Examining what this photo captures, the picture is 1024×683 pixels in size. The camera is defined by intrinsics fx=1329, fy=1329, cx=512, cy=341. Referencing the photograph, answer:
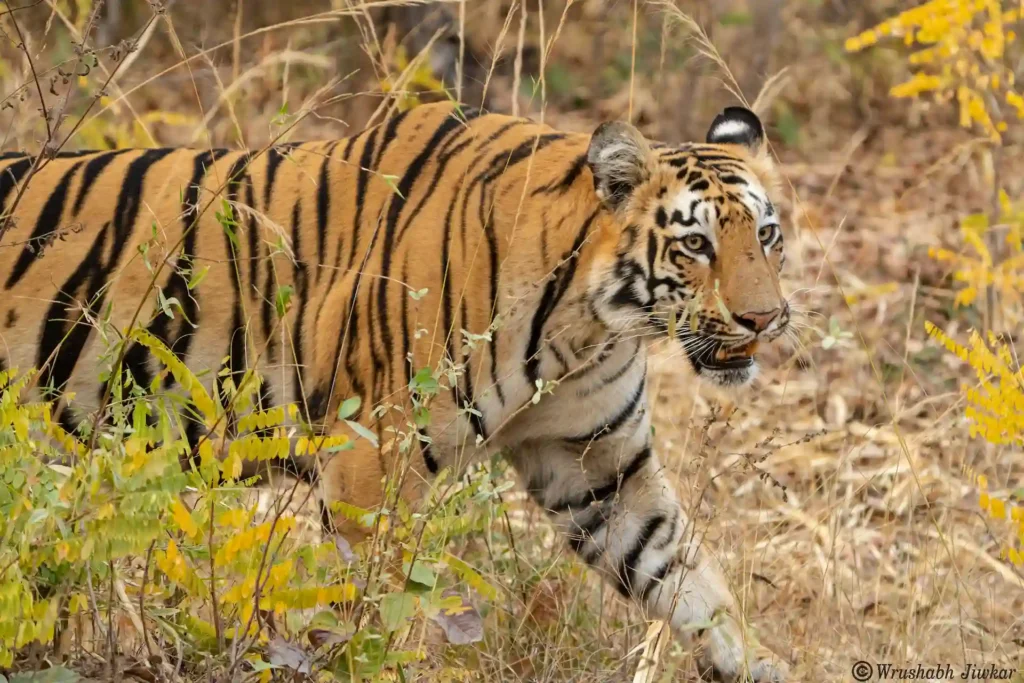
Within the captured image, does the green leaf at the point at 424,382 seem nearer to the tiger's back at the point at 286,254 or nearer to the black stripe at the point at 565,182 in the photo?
the tiger's back at the point at 286,254

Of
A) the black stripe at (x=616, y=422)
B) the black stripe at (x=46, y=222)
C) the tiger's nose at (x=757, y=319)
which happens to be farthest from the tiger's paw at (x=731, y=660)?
the black stripe at (x=46, y=222)

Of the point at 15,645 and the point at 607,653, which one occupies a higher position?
the point at 15,645

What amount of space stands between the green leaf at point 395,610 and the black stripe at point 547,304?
3.22 ft

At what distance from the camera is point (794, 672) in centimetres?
307

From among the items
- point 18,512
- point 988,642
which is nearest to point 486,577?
point 988,642

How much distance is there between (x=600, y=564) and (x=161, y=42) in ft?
22.1

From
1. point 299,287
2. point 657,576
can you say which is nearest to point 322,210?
point 299,287

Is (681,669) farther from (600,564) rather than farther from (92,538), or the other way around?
(92,538)

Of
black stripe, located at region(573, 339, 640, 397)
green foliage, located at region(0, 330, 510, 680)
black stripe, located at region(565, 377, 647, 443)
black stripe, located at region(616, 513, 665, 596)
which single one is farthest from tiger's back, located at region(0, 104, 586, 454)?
green foliage, located at region(0, 330, 510, 680)

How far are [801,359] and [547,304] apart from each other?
91.1 inches

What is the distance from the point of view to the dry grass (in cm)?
301

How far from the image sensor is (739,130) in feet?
11.2

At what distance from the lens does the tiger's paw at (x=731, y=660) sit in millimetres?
3092

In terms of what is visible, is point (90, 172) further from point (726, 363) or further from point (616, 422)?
point (726, 363)
